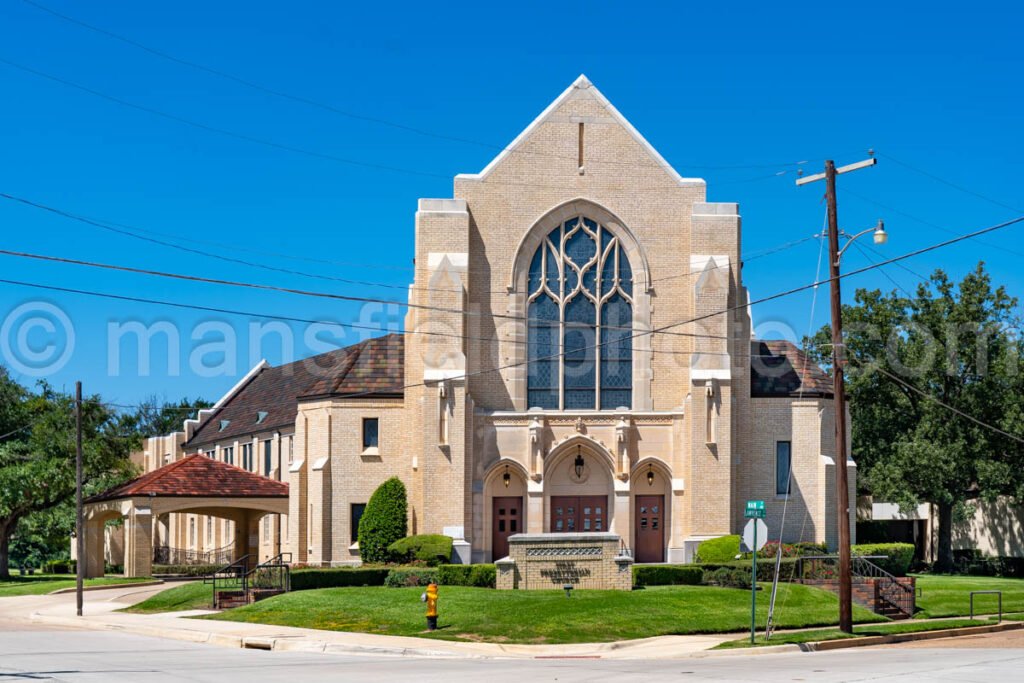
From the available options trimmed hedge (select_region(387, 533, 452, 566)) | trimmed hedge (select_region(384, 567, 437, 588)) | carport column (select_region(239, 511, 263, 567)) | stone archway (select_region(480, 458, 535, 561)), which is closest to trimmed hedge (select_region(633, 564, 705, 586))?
trimmed hedge (select_region(384, 567, 437, 588))

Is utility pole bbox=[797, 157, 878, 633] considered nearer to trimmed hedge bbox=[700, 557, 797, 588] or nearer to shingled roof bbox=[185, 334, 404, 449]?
trimmed hedge bbox=[700, 557, 797, 588]

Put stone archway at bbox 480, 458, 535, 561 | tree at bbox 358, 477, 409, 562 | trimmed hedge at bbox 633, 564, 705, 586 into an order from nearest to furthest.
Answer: trimmed hedge at bbox 633, 564, 705, 586 < tree at bbox 358, 477, 409, 562 < stone archway at bbox 480, 458, 535, 561

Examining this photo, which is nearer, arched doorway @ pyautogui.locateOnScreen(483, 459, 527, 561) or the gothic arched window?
arched doorway @ pyautogui.locateOnScreen(483, 459, 527, 561)

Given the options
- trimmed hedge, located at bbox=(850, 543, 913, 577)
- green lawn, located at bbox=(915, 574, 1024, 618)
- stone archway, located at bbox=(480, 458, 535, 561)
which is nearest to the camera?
green lawn, located at bbox=(915, 574, 1024, 618)

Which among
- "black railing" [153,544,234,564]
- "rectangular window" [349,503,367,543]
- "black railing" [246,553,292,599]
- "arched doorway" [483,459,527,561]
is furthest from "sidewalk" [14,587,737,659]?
"black railing" [153,544,234,564]

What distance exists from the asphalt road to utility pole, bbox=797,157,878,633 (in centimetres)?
203

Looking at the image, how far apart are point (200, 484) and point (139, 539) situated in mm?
3235

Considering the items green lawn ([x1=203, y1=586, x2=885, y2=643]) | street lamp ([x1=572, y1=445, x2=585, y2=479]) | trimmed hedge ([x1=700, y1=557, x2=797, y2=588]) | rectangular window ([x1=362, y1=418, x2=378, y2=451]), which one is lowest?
green lawn ([x1=203, y1=586, x2=885, y2=643])

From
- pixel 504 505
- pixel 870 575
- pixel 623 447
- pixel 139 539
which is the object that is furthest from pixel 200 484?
pixel 870 575

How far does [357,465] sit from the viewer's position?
49.1 meters

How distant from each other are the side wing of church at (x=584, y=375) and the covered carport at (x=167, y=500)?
322 cm

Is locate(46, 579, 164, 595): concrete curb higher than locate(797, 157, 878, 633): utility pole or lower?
lower

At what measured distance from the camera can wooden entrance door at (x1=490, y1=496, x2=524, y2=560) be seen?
159ft

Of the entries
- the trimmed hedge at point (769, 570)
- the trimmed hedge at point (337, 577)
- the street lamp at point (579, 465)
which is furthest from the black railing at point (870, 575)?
the trimmed hedge at point (337, 577)
